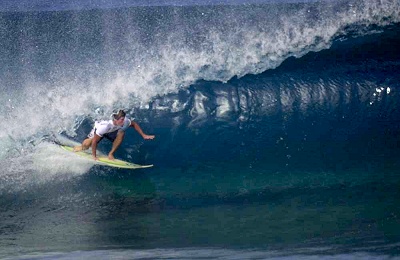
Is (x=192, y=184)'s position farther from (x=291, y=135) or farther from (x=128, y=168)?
(x=291, y=135)

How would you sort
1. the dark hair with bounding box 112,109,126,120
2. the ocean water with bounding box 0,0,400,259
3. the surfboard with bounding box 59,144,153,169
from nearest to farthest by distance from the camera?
the ocean water with bounding box 0,0,400,259, the dark hair with bounding box 112,109,126,120, the surfboard with bounding box 59,144,153,169

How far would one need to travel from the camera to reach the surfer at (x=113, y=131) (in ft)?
31.7

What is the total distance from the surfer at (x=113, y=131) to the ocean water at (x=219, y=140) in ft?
0.99

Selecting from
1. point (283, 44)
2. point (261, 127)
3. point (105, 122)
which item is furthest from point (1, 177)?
point (283, 44)

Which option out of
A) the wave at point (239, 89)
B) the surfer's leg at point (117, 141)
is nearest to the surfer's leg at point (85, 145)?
the surfer's leg at point (117, 141)

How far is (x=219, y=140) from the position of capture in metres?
10.6

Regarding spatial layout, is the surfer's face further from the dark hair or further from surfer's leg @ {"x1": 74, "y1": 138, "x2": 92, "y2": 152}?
surfer's leg @ {"x1": 74, "y1": 138, "x2": 92, "y2": 152}

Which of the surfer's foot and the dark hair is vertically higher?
the dark hair

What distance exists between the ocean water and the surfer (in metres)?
0.30

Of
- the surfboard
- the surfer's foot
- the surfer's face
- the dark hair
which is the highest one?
the dark hair

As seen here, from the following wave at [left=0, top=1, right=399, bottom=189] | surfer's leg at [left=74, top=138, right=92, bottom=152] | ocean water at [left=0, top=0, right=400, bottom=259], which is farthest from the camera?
wave at [left=0, top=1, right=399, bottom=189]

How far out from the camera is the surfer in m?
9.65

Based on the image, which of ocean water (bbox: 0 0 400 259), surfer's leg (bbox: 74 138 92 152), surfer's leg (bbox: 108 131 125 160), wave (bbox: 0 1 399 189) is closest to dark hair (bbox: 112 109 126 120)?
surfer's leg (bbox: 108 131 125 160)

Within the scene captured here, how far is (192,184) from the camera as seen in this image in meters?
9.79
